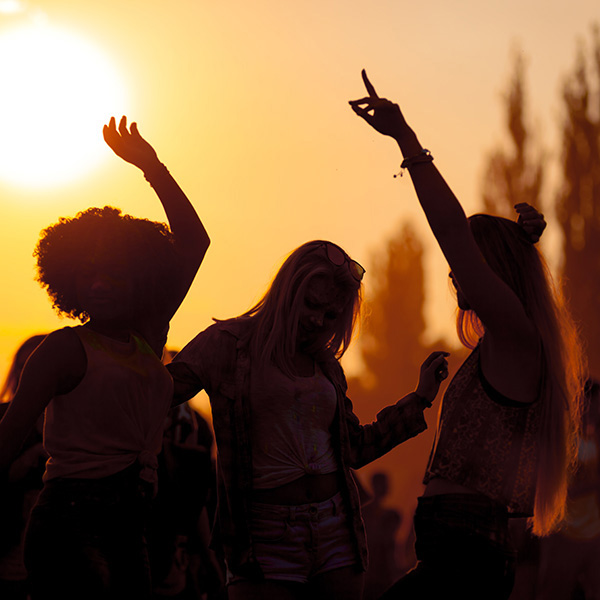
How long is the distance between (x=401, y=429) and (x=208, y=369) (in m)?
0.87

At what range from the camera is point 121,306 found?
121 inches

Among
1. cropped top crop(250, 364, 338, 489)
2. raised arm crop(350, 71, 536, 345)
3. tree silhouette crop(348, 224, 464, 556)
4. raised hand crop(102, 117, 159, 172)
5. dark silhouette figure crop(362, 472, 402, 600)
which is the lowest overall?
dark silhouette figure crop(362, 472, 402, 600)

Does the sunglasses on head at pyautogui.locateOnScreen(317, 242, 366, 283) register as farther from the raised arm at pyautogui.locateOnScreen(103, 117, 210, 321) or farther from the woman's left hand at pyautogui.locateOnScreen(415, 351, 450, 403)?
the raised arm at pyautogui.locateOnScreen(103, 117, 210, 321)

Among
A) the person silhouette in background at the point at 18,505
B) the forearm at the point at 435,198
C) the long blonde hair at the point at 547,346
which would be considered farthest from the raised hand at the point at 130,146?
the person silhouette in background at the point at 18,505

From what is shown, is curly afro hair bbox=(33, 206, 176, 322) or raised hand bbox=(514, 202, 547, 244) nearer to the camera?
curly afro hair bbox=(33, 206, 176, 322)

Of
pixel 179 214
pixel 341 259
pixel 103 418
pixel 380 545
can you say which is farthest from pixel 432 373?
pixel 380 545

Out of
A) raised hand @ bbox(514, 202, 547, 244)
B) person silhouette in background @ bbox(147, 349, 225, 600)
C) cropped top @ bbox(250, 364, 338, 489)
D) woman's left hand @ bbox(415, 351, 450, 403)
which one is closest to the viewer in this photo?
raised hand @ bbox(514, 202, 547, 244)

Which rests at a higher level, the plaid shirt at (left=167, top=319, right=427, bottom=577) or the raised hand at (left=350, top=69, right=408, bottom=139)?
the raised hand at (left=350, top=69, right=408, bottom=139)

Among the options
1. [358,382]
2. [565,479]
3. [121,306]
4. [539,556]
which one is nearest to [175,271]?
[121,306]

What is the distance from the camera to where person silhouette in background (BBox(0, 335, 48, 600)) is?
4629 millimetres

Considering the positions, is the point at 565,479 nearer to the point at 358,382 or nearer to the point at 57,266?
the point at 57,266

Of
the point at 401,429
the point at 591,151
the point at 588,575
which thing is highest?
the point at 591,151

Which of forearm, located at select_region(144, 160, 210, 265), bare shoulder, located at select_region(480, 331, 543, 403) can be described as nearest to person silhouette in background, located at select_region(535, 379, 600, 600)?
bare shoulder, located at select_region(480, 331, 543, 403)

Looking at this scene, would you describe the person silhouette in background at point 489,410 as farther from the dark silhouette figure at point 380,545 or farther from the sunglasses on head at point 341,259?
the dark silhouette figure at point 380,545
